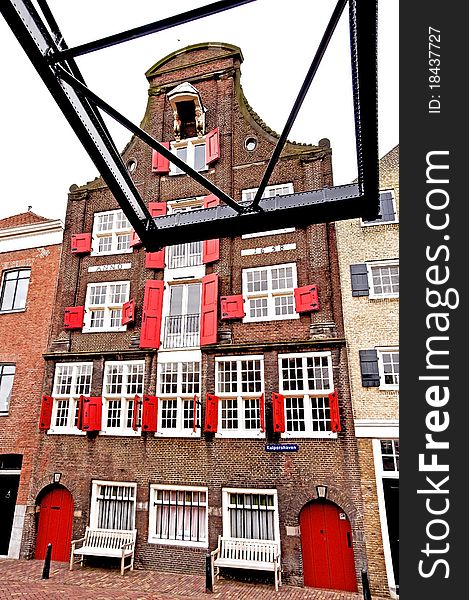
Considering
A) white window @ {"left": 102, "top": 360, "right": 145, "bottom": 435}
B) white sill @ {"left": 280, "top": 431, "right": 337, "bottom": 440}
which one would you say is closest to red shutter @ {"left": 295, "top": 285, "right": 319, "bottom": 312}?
white sill @ {"left": 280, "top": 431, "right": 337, "bottom": 440}

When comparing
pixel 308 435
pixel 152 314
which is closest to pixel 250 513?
pixel 308 435

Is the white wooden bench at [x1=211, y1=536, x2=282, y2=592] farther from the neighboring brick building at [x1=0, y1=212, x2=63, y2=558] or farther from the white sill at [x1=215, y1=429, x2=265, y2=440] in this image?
the neighboring brick building at [x1=0, y1=212, x2=63, y2=558]

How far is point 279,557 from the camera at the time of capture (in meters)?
12.2

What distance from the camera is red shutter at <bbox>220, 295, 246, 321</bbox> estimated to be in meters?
14.8

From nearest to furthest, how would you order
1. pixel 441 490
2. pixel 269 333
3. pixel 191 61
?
pixel 441 490 < pixel 269 333 < pixel 191 61

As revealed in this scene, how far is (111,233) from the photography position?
17.9m

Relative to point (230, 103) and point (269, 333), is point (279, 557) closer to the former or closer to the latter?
point (269, 333)

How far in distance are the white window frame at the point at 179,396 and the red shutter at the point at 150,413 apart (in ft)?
1.36

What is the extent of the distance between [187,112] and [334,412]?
1413 cm

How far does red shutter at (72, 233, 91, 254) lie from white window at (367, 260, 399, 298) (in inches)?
451

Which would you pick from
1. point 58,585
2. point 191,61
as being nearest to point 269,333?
point 58,585

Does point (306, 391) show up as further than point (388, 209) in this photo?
No

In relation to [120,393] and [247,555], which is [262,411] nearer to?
[247,555]

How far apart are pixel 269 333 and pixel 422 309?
10323mm
